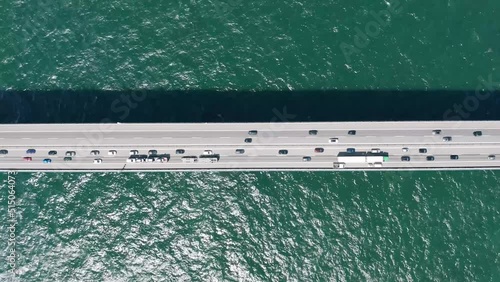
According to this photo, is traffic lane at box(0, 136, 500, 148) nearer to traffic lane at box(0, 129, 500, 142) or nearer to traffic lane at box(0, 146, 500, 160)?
traffic lane at box(0, 129, 500, 142)

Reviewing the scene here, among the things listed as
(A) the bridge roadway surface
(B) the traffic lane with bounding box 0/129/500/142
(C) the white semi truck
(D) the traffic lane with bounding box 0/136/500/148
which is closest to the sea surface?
(C) the white semi truck

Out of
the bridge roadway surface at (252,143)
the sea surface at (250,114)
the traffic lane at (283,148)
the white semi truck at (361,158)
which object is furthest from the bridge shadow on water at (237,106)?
the white semi truck at (361,158)

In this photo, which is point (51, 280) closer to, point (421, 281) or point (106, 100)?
point (106, 100)

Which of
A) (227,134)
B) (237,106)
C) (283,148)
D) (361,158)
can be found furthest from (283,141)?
(361,158)

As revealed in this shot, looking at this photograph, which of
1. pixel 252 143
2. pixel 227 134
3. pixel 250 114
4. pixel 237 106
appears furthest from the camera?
pixel 237 106

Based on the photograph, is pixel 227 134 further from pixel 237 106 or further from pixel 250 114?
pixel 237 106

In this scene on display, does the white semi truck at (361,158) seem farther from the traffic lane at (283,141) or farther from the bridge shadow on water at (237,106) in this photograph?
the bridge shadow on water at (237,106)
